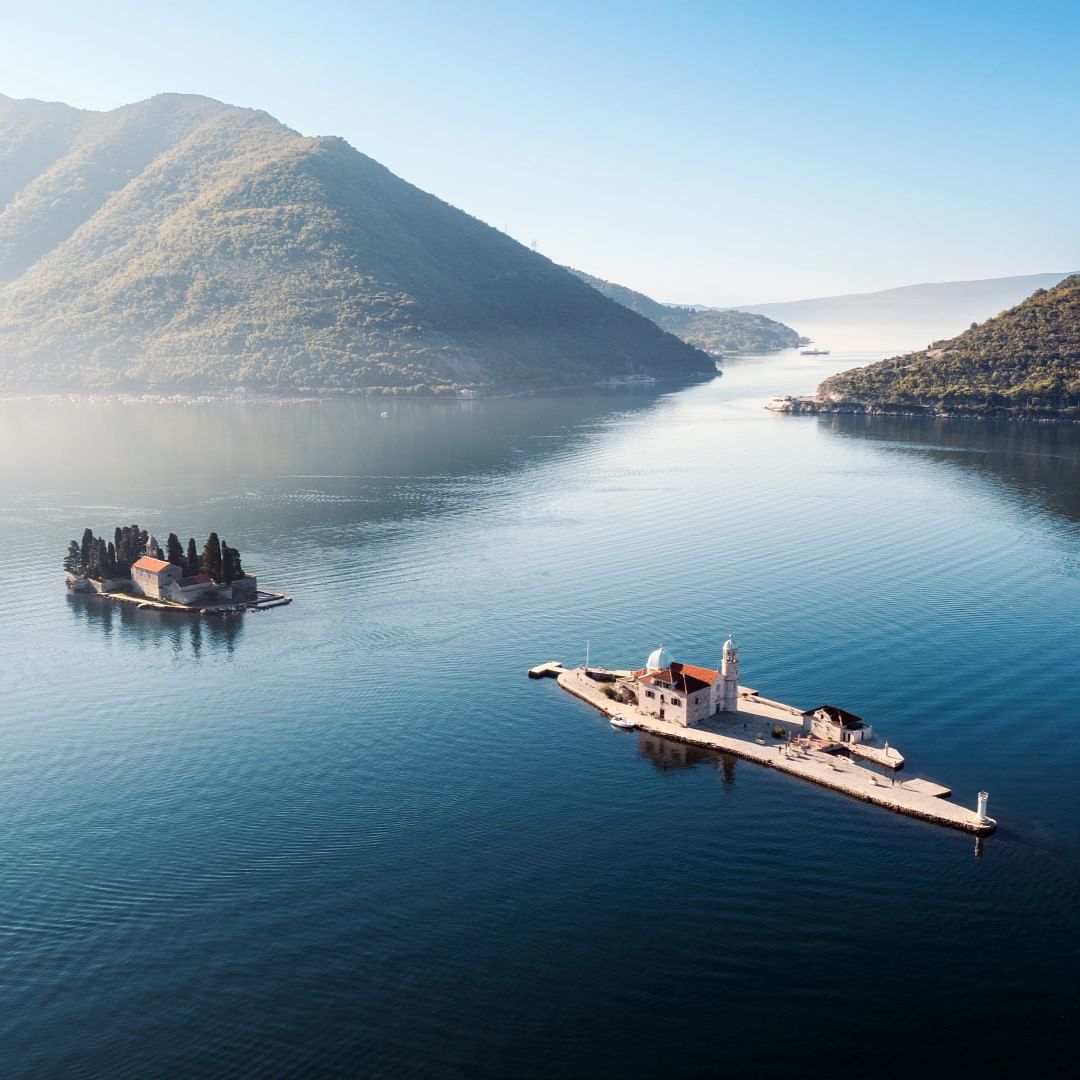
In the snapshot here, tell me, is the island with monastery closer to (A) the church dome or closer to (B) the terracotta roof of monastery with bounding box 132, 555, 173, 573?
(A) the church dome

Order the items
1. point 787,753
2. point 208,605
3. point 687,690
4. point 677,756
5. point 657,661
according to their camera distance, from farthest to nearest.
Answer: point 208,605
point 657,661
point 687,690
point 677,756
point 787,753

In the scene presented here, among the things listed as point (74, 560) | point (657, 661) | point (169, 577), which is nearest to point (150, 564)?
point (169, 577)

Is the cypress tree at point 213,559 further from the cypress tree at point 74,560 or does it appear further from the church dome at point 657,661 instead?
the church dome at point 657,661

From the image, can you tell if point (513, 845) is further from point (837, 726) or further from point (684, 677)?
point (837, 726)

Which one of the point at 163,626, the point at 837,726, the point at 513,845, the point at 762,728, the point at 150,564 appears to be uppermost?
the point at 150,564

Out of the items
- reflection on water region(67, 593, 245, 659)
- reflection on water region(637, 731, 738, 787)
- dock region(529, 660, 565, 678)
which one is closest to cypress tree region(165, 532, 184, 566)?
reflection on water region(67, 593, 245, 659)

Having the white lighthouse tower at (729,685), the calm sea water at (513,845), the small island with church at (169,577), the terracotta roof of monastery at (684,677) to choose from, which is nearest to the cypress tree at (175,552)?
the small island with church at (169,577)
